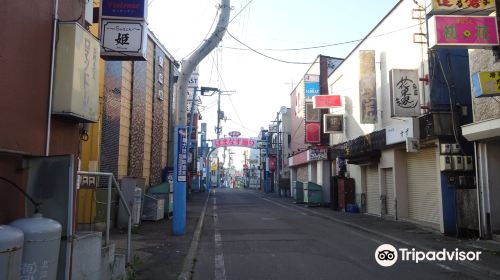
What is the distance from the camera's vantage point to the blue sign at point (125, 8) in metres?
8.92

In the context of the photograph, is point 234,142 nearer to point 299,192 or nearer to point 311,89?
point 311,89

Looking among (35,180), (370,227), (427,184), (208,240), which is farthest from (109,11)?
(427,184)

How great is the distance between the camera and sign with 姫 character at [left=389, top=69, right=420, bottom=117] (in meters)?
16.7

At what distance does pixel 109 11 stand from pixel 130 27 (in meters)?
0.54

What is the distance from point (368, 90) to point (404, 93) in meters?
4.34

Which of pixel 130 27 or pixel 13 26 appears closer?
pixel 13 26

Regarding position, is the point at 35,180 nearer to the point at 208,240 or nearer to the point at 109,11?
the point at 109,11

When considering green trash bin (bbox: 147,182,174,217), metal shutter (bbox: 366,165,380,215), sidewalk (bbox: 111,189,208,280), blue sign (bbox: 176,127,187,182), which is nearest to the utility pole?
blue sign (bbox: 176,127,187,182)

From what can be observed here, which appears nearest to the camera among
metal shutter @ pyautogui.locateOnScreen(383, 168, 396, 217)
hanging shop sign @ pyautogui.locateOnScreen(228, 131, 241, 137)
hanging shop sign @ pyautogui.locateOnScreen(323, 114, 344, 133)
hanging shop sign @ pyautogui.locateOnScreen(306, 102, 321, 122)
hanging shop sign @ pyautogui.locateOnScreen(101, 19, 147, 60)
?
hanging shop sign @ pyautogui.locateOnScreen(101, 19, 147, 60)

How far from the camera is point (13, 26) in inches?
202

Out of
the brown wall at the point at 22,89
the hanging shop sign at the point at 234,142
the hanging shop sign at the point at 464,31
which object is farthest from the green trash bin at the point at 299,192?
the brown wall at the point at 22,89

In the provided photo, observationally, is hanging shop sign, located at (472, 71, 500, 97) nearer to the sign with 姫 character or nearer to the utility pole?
the sign with 姫 character

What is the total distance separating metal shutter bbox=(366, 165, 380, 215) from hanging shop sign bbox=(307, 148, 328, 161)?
6665 mm
